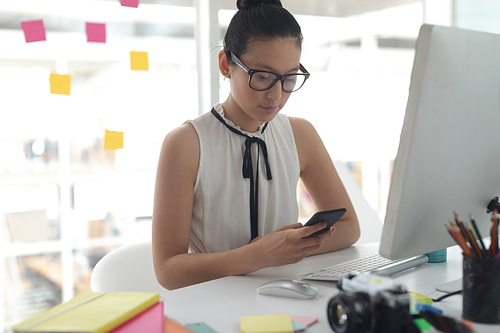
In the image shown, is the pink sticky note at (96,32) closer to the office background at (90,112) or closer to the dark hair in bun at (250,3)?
the office background at (90,112)

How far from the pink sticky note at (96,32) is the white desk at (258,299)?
166 centimetres

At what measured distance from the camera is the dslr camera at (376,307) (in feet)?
1.61

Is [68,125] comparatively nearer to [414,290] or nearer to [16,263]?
[16,263]

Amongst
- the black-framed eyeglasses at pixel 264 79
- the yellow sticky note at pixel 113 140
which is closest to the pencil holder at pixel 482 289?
the black-framed eyeglasses at pixel 264 79

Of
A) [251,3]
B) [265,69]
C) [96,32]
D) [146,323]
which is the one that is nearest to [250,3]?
[251,3]

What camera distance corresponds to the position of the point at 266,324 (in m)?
0.60

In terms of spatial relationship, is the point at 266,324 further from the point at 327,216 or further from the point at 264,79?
the point at 264,79

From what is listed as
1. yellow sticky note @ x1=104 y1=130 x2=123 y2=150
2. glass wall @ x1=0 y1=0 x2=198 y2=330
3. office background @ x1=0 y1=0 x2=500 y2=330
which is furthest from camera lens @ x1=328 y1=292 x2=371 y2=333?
yellow sticky note @ x1=104 y1=130 x2=123 y2=150

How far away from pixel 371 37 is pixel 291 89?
2231 mm

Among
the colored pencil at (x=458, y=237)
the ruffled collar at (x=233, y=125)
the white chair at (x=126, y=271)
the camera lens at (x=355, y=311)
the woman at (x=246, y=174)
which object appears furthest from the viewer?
the ruffled collar at (x=233, y=125)

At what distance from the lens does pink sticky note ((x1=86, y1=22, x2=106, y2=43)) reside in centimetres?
209

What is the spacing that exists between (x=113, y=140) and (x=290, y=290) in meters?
1.77

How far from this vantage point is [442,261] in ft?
3.21

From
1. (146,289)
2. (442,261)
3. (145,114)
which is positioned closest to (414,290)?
(442,261)
